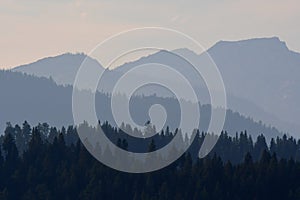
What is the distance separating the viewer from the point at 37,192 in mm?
115188

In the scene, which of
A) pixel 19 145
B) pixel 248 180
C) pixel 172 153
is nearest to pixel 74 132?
pixel 19 145

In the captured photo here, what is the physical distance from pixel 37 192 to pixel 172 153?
30.5 metres

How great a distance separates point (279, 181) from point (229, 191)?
6559mm

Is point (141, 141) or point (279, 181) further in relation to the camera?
point (141, 141)

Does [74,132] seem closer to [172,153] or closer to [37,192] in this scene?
[172,153]

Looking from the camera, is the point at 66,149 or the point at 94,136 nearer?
the point at 66,149

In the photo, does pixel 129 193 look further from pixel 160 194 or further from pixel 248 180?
pixel 248 180

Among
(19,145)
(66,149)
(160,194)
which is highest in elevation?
(19,145)

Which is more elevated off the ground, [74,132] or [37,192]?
[74,132]

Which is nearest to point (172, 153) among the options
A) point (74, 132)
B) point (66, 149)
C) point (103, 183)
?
point (66, 149)

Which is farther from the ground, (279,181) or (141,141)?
(141,141)

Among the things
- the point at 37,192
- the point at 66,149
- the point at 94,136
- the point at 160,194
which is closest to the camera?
the point at 160,194

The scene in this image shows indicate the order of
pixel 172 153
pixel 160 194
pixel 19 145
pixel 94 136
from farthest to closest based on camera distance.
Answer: pixel 94 136
pixel 19 145
pixel 172 153
pixel 160 194

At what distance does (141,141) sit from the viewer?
185m
